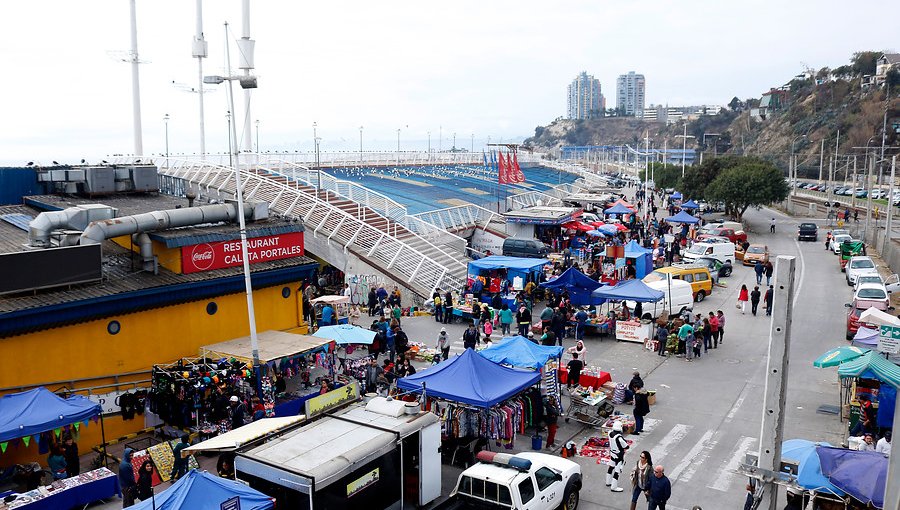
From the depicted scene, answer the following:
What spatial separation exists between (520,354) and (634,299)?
843 centimetres

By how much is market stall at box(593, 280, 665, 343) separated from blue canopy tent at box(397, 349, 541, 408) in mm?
9096

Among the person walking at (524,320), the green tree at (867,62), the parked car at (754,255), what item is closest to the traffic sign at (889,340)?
the person walking at (524,320)

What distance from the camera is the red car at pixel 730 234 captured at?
43.7m

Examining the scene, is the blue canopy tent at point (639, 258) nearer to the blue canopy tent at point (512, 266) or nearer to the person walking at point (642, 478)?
the blue canopy tent at point (512, 266)

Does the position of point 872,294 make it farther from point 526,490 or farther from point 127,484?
point 127,484

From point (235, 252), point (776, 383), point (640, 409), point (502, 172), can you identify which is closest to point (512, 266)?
point (235, 252)

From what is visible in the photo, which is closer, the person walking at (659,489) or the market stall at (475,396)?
the person walking at (659,489)

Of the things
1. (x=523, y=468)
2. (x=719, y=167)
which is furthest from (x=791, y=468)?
(x=719, y=167)

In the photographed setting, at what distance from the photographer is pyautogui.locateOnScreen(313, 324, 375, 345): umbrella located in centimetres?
1934

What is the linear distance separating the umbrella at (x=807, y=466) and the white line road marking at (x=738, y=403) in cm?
504

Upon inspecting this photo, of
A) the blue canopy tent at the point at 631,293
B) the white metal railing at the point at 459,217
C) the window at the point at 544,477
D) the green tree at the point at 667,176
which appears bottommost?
the window at the point at 544,477

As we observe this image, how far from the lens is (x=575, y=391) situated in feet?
58.1

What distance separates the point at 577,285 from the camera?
25.4 m

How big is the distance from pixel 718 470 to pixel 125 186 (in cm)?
2122
